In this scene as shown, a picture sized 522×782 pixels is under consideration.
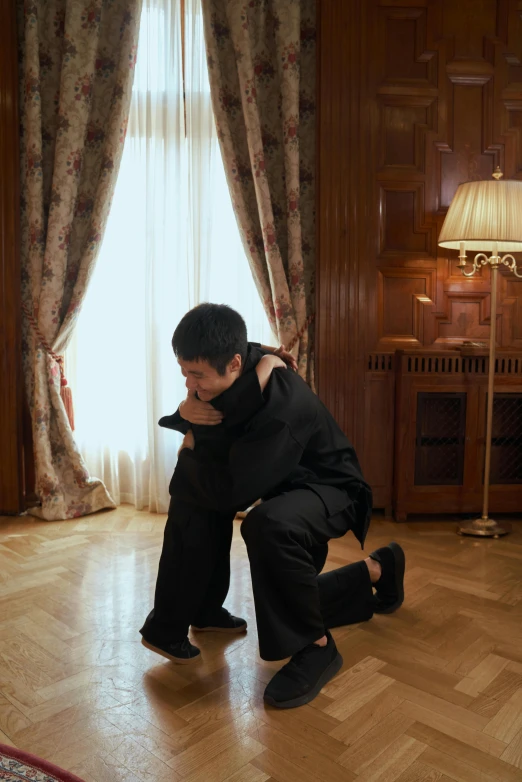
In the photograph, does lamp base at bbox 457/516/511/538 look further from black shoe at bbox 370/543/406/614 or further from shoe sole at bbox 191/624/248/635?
shoe sole at bbox 191/624/248/635

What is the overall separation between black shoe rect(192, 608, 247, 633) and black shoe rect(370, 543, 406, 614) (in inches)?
18.2

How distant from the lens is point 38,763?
4.80 feet

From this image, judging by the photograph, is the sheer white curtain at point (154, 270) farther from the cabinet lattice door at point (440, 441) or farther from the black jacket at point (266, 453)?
the black jacket at point (266, 453)

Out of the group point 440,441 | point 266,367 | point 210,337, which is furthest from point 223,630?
point 440,441

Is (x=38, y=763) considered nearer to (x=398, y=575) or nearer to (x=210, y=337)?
(x=210, y=337)

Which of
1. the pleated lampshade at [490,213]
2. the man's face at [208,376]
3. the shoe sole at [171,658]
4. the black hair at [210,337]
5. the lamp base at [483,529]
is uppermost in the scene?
the pleated lampshade at [490,213]

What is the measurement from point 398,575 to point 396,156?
2130 mm

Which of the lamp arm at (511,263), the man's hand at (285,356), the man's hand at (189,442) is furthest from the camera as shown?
the lamp arm at (511,263)

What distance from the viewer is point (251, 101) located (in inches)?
131

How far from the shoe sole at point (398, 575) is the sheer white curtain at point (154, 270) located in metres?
1.56

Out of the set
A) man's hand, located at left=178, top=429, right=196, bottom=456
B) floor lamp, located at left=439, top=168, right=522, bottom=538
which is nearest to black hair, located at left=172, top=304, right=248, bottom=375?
man's hand, located at left=178, top=429, right=196, bottom=456

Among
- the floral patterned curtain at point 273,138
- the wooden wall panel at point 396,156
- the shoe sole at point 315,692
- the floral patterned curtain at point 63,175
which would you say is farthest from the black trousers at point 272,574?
the floral patterned curtain at point 63,175

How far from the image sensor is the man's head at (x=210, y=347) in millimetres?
1687

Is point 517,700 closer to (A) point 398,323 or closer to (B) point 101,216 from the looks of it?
(A) point 398,323
